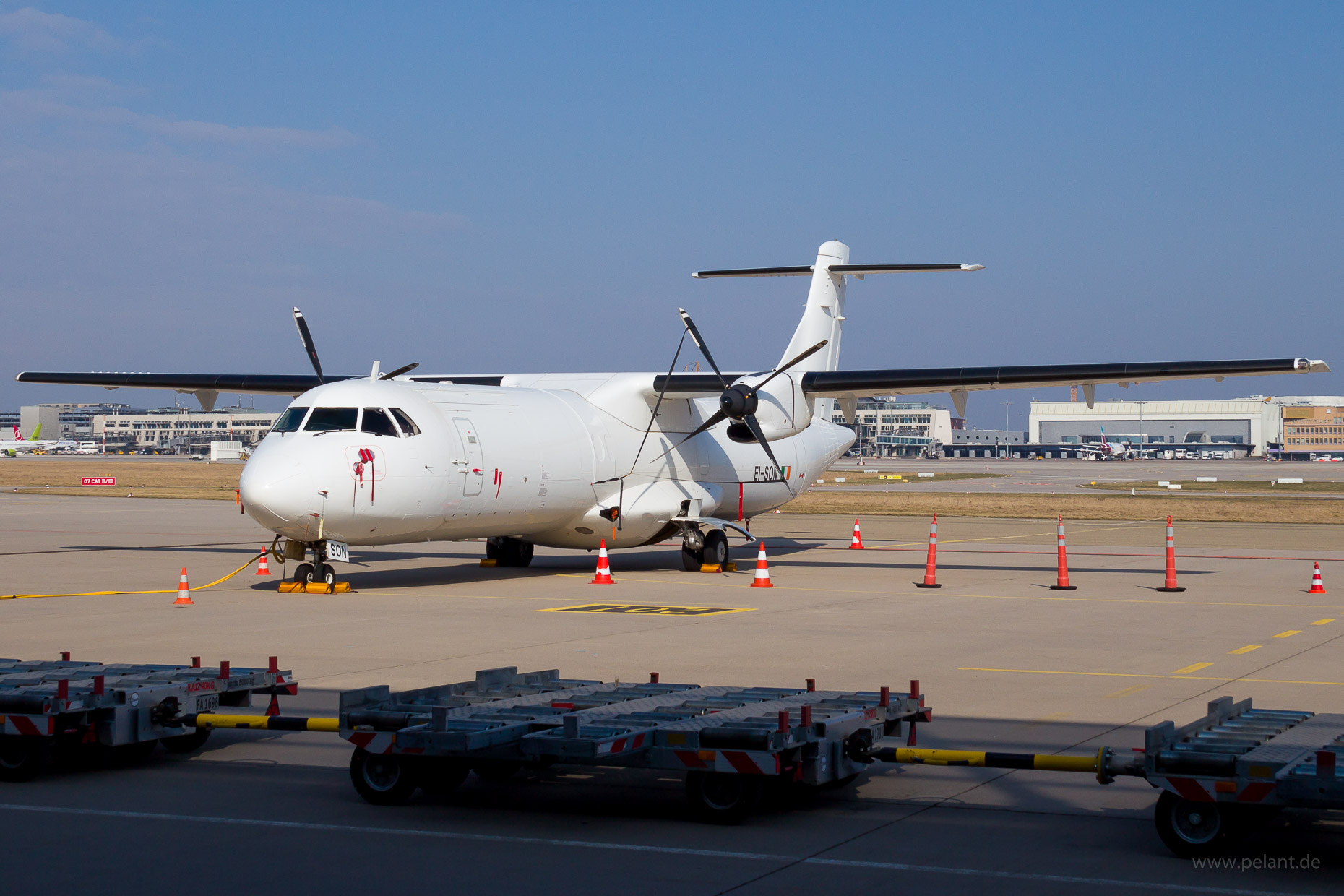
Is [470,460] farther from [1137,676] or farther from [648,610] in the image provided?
[1137,676]

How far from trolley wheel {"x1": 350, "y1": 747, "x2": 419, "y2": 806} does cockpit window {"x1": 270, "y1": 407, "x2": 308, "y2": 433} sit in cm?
1069

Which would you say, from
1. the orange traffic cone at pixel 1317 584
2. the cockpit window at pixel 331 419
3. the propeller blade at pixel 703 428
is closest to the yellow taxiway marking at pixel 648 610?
the cockpit window at pixel 331 419

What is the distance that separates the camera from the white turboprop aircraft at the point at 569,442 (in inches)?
652

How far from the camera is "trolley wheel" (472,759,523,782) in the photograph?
21.2 ft

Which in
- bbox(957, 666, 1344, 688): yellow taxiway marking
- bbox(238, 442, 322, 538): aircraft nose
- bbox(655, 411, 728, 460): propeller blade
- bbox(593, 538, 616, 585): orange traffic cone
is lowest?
bbox(957, 666, 1344, 688): yellow taxiway marking

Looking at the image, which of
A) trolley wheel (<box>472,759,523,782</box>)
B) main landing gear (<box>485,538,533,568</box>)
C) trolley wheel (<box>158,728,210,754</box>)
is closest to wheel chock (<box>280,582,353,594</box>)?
main landing gear (<box>485,538,533,568</box>)

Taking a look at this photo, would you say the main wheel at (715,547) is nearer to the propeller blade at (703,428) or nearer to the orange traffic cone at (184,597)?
the propeller blade at (703,428)

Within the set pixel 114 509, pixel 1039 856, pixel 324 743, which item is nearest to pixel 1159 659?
pixel 1039 856

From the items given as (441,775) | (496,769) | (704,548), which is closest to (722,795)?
(496,769)

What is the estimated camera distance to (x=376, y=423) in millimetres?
16938

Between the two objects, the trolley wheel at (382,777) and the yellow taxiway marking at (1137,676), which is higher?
the yellow taxiway marking at (1137,676)

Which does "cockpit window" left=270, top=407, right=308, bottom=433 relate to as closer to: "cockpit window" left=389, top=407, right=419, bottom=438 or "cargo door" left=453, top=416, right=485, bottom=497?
"cockpit window" left=389, top=407, right=419, bottom=438

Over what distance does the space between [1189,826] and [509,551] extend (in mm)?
16874

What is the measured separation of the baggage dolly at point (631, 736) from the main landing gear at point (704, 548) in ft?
46.1
